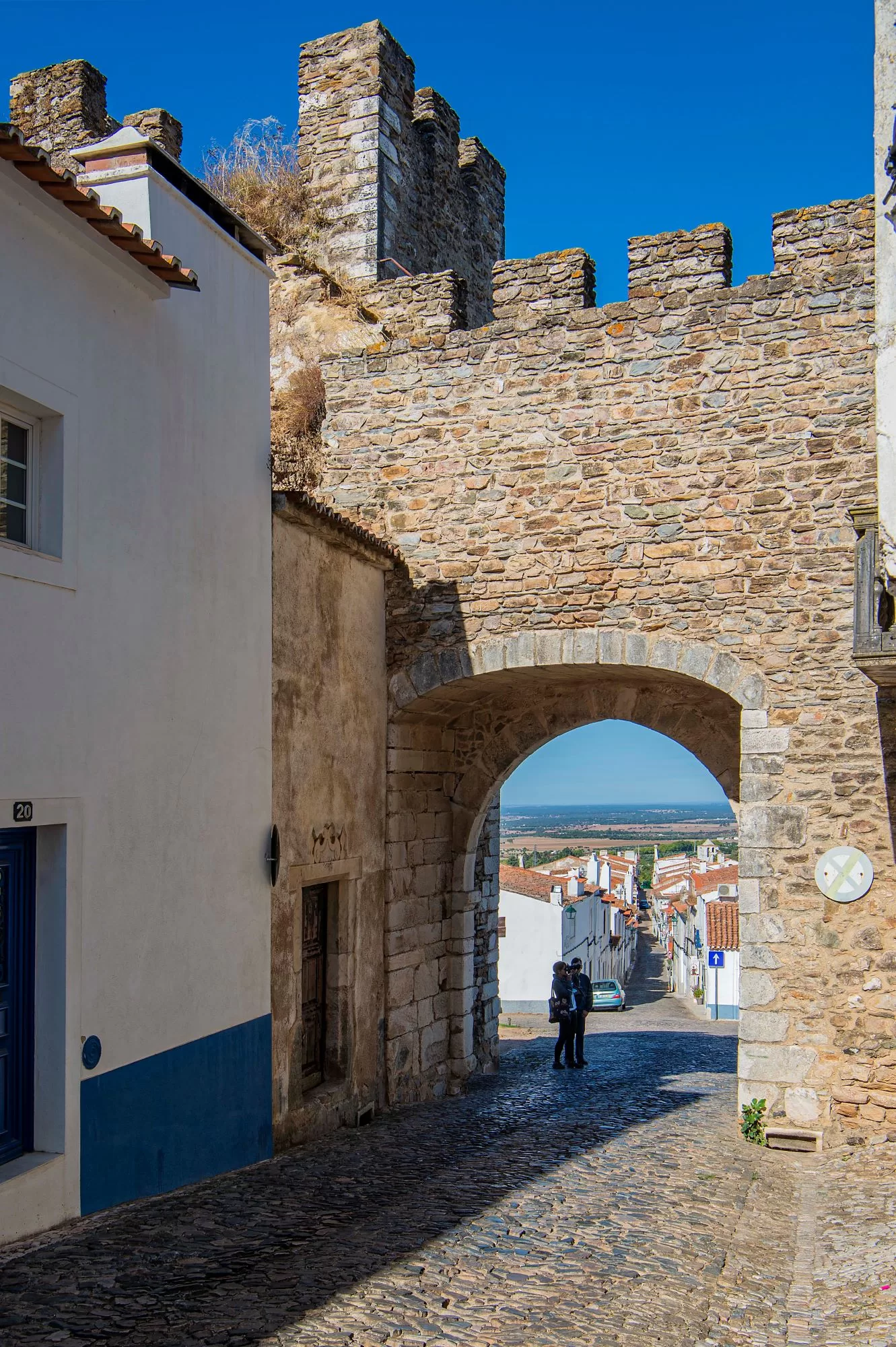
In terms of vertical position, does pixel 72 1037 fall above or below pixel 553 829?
above

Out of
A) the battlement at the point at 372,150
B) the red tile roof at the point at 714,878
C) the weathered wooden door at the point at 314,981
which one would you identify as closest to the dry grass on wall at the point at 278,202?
the battlement at the point at 372,150

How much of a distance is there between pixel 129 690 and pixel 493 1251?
3.05m

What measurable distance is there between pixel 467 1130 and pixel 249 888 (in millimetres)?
2828

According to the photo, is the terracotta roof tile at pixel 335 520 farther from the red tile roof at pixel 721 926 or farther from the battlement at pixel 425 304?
the red tile roof at pixel 721 926

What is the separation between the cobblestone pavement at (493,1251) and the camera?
437 centimetres

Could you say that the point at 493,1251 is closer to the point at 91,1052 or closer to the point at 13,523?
the point at 91,1052

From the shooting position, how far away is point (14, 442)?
207 inches

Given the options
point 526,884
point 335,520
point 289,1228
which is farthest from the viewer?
point 526,884

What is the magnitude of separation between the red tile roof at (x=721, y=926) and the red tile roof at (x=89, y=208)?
2938 centimetres

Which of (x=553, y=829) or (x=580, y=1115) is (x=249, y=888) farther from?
(x=553, y=829)

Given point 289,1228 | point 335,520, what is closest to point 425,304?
point 335,520

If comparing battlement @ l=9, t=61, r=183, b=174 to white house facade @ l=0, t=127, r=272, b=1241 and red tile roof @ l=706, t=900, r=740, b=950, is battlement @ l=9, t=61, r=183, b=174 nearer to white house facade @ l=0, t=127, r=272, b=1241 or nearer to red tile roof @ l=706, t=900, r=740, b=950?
white house facade @ l=0, t=127, r=272, b=1241

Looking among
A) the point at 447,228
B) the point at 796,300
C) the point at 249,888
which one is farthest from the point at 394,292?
the point at 249,888

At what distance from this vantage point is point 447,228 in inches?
537
